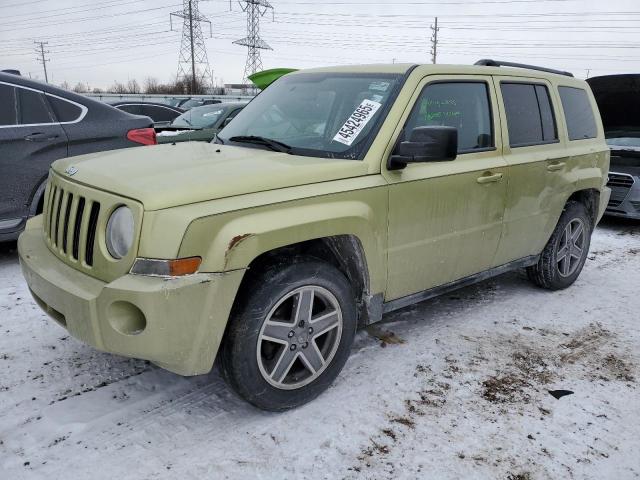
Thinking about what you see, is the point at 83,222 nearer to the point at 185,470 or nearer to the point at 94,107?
the point at 185,470

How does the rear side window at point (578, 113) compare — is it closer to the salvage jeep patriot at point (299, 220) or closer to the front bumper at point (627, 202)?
the salvage jeep patriot at point (299, 220)

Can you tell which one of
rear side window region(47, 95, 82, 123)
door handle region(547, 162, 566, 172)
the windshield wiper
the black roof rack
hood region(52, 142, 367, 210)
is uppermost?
the black roof rack

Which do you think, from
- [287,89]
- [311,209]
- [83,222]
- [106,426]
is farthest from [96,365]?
[287,89]

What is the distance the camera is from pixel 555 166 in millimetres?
4258

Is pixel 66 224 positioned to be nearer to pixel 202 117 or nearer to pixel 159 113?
pixel 202 117

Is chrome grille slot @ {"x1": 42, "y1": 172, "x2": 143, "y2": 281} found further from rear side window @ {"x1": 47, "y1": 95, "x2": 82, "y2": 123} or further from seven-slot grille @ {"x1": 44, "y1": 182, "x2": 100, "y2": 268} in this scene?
rear side window @ {"x1": 47, "y1": 95, "x2": 82, "y2": 123}

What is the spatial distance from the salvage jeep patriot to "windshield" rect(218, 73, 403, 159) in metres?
0.01

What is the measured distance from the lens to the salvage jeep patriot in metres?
2.36

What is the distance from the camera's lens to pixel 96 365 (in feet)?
10.7

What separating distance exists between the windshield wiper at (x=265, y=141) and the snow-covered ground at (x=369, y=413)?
1.39 metres

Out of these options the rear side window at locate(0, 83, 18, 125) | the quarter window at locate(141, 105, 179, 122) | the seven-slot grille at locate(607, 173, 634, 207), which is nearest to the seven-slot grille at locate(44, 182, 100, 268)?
the rear side window at locate(0, 83, 18, 125)

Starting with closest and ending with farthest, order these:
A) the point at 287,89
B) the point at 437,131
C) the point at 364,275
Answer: the point at 437,131 < the point at 364,275 < the point at 287,89

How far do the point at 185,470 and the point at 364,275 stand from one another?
135 cm

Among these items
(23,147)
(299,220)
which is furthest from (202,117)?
(299,220)
